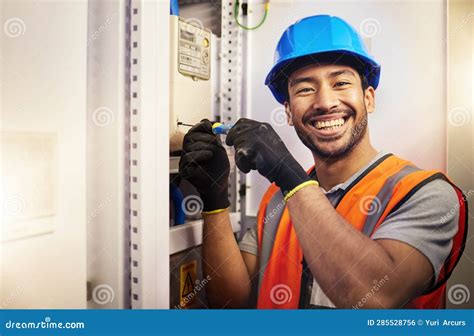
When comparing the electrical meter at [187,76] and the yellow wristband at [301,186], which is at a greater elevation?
the electrical meter at [187,76]

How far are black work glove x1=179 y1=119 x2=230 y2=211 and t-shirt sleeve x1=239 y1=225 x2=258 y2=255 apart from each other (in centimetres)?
14

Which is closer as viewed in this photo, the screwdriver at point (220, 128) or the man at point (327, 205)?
the man at point (327, 205)

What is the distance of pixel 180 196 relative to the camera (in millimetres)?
1426

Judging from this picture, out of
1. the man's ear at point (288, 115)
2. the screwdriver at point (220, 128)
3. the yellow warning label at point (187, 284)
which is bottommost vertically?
the yellow warning label at point (187, 284)

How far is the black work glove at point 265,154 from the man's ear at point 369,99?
0.30 m

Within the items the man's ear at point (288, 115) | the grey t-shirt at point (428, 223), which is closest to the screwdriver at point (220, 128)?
the man's ear at point (288, 115)

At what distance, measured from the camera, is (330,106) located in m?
1.29

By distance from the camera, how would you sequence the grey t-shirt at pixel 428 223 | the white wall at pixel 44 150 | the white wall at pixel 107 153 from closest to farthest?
1. the white wall at pixel 44 150
2. the white wall at pixel 107 153
3. the grey t-shirt at pixel 428 223

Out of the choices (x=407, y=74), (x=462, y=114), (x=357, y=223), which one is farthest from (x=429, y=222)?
(x=407, y=74)

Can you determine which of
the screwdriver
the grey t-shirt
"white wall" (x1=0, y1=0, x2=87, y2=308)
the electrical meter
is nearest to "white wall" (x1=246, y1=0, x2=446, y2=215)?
the grey t-shirt

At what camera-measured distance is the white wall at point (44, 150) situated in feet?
3.06

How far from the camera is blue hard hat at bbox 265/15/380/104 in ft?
4.27

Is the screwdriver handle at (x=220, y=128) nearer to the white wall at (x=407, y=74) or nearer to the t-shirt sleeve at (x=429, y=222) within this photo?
the white wall at (x=407, y=74)

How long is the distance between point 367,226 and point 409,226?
0.12 meters
